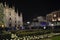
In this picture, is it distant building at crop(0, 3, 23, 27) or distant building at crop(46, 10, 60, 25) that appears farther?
distant building at crop(46, 10, 60, 25)

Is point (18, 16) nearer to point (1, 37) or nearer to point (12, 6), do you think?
point (12, 6)

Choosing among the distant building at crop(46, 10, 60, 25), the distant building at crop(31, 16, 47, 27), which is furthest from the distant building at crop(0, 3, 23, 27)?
the distant building at crop(46, 10, 60, 25)

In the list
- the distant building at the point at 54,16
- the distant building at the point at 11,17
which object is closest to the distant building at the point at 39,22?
the distant building at the point at 54,16

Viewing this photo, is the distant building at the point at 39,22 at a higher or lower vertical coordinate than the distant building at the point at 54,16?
lower

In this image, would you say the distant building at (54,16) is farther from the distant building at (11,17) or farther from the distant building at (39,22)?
the distant building at (11,17)

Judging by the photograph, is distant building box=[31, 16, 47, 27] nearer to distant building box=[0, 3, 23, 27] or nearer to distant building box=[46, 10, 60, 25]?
distant building box=[46, 10, 60, 25]

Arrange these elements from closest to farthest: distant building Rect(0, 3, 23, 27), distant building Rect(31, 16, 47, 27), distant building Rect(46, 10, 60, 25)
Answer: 1. distant building Rect(31, 16, 47, 27)
2. distant building Rect(0, 3, 23, 27)
3. distant building Rect(46, 10, 60, 25)

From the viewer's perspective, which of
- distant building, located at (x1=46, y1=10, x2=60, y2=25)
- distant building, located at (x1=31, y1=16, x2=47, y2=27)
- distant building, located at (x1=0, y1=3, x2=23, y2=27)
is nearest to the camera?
distant building, located at (x1=31, y1=16, x2=47, y2=27)

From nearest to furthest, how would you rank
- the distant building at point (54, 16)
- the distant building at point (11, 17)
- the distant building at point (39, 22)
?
the distant building at point (39, 22)
the distant building at point (11, 17)
the distant building at point (54, 16)

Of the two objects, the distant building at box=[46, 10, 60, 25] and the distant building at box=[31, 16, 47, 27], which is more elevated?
the distant building at box=[46, 10, 60, 25]

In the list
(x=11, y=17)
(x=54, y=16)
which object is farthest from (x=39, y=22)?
(x=54, y=16)

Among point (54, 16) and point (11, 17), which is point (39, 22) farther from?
point (54, 16)

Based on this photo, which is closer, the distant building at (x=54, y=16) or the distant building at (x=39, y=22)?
the distant building at (x=39, y=22)

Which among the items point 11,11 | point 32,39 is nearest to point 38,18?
point 11,11
